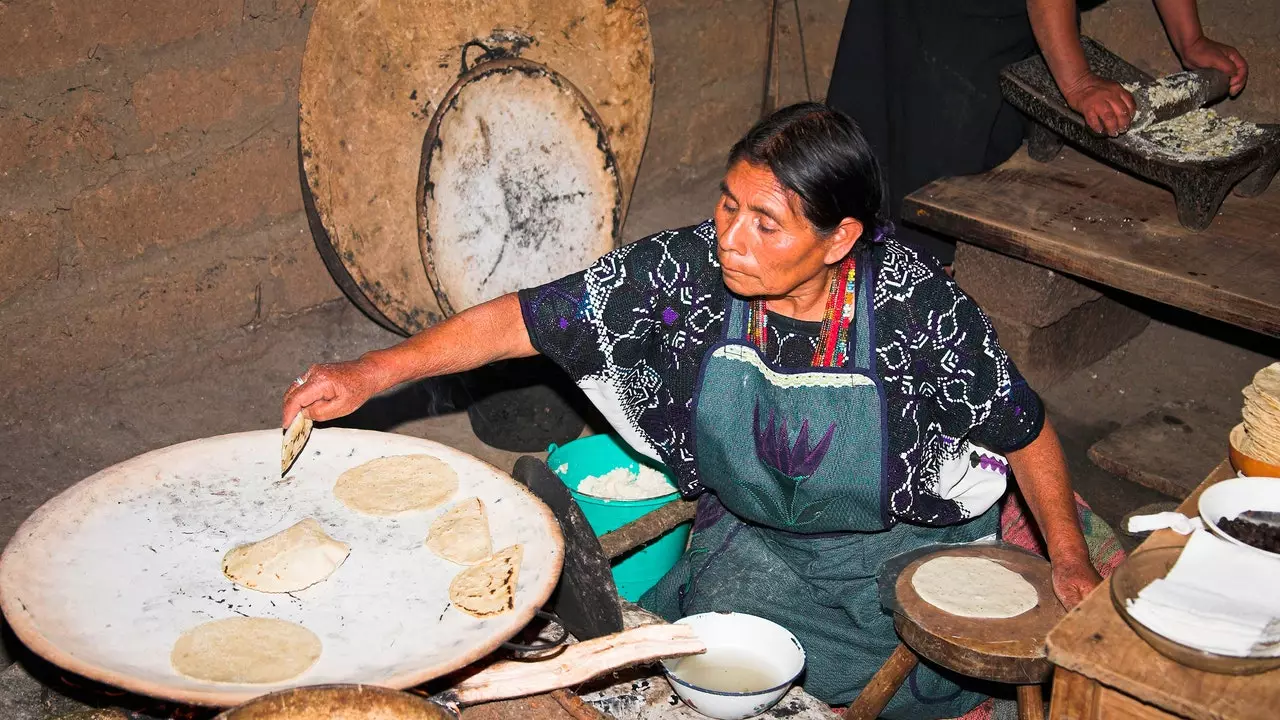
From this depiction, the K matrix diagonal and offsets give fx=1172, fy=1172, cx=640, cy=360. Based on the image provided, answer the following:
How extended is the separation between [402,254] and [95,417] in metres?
1.04

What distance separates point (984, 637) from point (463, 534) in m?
0.90

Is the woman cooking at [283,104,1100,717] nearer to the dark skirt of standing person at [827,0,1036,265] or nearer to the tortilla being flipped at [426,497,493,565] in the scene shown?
the tortilla being flipped at [426,497,493,565]

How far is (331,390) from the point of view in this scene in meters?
2.00

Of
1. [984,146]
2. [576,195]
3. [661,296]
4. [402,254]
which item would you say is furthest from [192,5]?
[984,146]

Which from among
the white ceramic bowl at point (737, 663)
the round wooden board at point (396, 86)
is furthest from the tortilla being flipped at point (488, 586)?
the round wooden board at point (396, 86)

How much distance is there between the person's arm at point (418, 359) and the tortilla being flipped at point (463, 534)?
0.81 feet

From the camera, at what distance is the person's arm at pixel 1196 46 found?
12.4 feet

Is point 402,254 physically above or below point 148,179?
below

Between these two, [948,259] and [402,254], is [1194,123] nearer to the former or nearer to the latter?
[948,259]

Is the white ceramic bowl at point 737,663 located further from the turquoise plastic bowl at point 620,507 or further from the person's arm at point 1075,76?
the person's arm at point 1075,76

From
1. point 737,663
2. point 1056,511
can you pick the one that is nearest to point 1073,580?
point 1056,511

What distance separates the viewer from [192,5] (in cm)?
326

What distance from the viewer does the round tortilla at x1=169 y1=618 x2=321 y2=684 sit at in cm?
159

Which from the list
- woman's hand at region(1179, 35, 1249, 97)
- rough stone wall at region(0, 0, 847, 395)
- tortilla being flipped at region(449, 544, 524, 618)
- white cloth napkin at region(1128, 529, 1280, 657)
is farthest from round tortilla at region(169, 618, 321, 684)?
woman's hand at region(1179, 35, 1249, 97)
